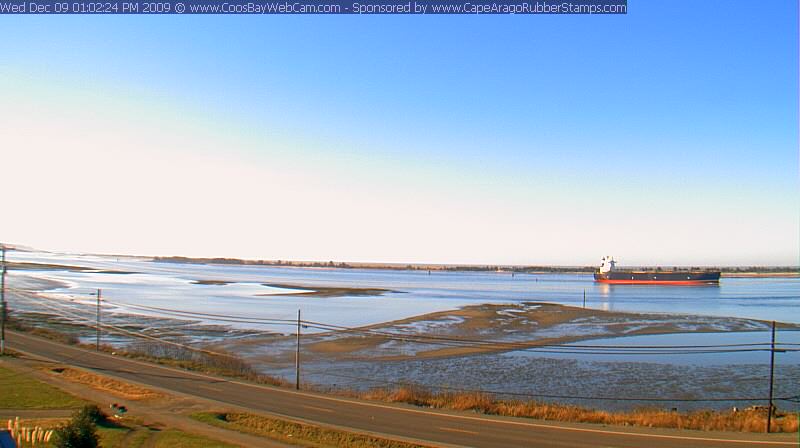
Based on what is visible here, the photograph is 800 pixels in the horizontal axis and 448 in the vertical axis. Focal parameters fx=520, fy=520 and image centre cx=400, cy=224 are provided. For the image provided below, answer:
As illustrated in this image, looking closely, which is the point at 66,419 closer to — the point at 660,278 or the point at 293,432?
the point at 293,432

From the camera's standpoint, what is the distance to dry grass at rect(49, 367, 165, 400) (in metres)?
28.5

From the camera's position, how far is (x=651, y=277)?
168 m

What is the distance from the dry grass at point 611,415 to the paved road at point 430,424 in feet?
3.11

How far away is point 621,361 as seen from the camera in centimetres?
4088

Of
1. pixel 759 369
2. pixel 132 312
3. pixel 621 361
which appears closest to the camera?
pixel 759 369

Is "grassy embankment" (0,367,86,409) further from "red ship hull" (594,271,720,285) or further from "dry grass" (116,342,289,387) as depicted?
"red ship hull" (594,271,720,285)

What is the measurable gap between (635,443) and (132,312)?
216 ft

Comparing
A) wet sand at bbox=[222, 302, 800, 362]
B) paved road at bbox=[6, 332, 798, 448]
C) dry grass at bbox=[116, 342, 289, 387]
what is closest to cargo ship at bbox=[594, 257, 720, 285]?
wet sand at bbox=[222, 302, 800, 362]

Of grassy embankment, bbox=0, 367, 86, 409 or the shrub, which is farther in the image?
grassy embankment, bbox=0, 367, 86, 409

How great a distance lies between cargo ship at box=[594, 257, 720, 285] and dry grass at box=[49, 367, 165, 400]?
159438 millimetres

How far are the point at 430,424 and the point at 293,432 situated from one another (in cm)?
617

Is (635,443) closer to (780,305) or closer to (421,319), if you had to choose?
(421,319)

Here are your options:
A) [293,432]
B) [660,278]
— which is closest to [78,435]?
[293,432]

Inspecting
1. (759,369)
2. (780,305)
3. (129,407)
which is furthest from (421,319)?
(780,305)
